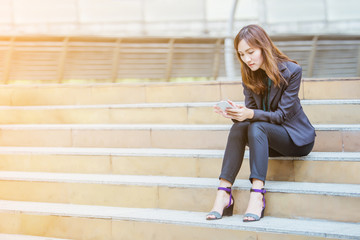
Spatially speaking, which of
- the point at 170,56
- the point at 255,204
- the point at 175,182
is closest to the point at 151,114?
the point at 175,182

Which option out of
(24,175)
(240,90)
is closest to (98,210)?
(24,175)

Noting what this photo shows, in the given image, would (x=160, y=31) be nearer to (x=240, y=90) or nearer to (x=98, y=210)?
(x=240, y=90)

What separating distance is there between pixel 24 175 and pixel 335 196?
8.58 ft

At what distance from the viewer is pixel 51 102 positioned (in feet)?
17.2

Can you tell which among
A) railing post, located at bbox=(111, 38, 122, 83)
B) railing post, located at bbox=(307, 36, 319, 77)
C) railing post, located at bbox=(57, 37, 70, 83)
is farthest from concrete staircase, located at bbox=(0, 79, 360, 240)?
railing post, located at bbox=(307, 36, 319, 77)

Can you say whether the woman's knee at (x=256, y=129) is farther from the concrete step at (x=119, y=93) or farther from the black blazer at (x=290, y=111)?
the concrete step at (x=119, y=93)

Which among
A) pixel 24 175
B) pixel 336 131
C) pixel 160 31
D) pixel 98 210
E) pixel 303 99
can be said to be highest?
pixel 160 31

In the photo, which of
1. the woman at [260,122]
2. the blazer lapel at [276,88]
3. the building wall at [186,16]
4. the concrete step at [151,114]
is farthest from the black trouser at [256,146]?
the building wall at [186,16]

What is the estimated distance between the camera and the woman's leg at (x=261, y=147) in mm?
2662

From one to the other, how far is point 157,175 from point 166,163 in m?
0.13

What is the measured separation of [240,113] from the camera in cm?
277

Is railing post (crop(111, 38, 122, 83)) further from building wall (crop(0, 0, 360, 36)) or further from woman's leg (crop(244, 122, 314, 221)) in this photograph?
building wall (crop(0, 0, 360, 36))

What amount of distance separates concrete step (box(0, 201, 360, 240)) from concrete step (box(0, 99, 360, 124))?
1388mm

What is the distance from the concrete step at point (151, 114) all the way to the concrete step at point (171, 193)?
3.41ft
